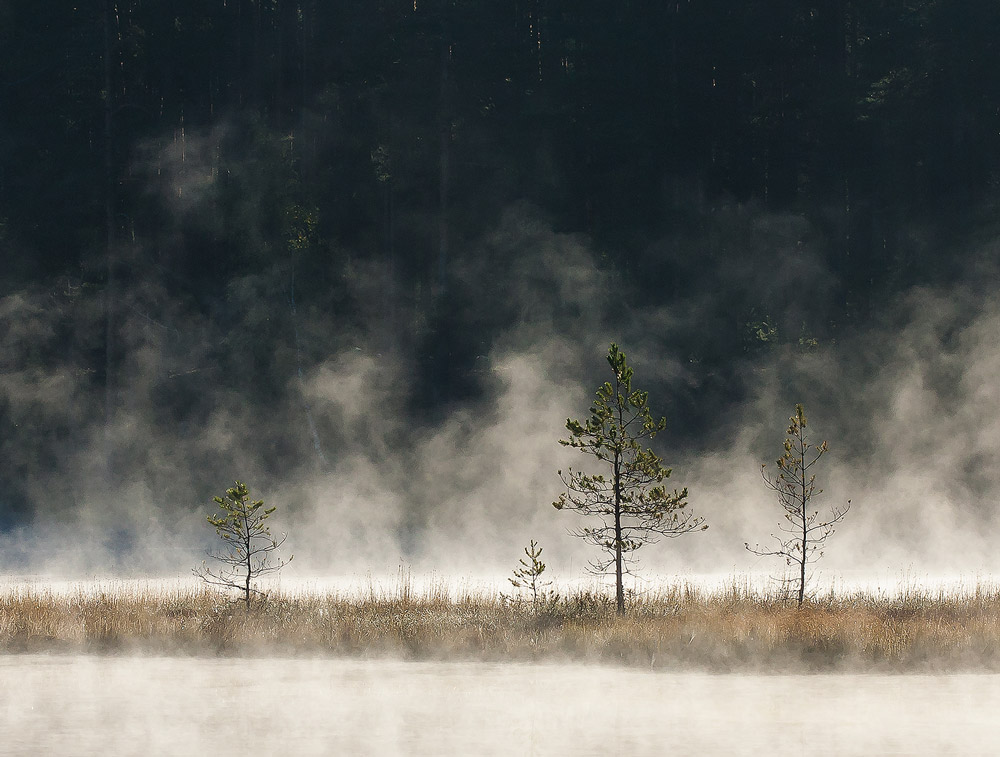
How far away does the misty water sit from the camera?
35.0 feet

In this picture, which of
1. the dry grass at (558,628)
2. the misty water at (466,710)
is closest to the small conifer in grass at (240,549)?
the dry grass at (558,628)

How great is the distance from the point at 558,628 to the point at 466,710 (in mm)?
3857

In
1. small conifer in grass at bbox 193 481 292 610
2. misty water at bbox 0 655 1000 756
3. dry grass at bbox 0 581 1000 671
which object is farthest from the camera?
small conifer in grass at bbox 193 481 292 610

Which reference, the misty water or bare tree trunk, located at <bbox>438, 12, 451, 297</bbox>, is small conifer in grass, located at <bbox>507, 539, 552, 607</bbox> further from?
bare tree trunk, located at <bbox>438, 12, 451, 297</bbox>

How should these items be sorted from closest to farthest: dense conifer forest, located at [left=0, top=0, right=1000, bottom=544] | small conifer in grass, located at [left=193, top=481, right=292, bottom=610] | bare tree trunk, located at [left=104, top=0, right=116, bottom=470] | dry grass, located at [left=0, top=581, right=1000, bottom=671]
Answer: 1. dry grass, located at [left=0, top=581, right=1000, bottom=671]
2. small conifer in grass, located at [left=193, top=481, right=292, bottom=610]
3. dense conifer forest, located at [left=0, top=0, right=1000, bottom=544]
4. bare tree trunk, located at [left=104, top=0, right=116, bottom=470]

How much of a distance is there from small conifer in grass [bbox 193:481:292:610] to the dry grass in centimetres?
90

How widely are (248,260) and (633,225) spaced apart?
441 inches

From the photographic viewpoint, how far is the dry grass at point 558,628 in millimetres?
14438

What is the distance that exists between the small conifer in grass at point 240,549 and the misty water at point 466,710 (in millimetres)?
2252

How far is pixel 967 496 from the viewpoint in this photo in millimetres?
28984

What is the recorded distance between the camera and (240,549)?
16297 millimetres

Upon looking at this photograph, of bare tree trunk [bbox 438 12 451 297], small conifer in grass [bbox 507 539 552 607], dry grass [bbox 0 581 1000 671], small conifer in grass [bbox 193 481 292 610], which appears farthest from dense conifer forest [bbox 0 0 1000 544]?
dry grass [bbox 0 581 1000 671]

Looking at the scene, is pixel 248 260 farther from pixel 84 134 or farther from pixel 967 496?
pixel 967 496

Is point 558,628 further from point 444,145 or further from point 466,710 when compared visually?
point 444,145
